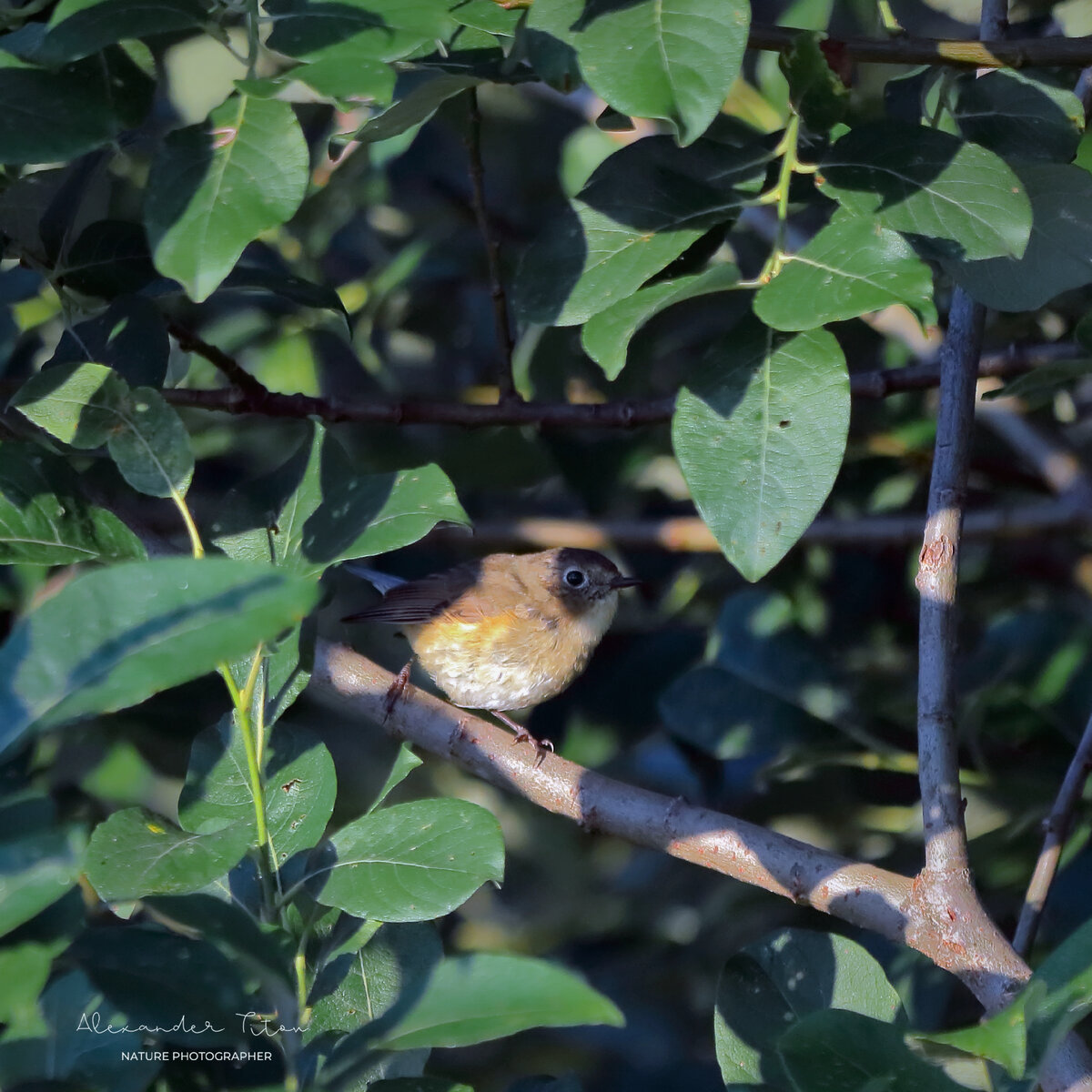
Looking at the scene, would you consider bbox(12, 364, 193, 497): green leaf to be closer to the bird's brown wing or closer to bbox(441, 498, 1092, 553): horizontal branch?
bbox(441, 498, 1092, 553): horizontal branch

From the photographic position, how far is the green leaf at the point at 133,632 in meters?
0.97

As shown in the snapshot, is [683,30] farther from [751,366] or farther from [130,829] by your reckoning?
[130,829]

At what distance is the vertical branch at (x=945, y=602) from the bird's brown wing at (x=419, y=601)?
2327 millimetres

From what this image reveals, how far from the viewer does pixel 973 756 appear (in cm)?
257

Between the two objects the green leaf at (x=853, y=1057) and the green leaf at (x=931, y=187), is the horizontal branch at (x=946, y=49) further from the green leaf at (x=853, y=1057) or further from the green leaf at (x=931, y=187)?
the green leaf at (x=853, y=1057)

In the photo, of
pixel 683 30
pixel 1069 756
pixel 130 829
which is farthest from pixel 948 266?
pixel 1069 756

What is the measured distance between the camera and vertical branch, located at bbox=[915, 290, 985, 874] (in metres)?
1.82

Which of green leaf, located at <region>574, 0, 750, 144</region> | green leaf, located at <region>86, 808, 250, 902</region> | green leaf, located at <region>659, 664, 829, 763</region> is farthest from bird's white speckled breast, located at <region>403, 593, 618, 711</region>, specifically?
green leaf, located at <region>574, 0, 750, 144</region>

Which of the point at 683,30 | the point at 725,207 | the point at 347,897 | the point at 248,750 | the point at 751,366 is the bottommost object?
the point at 347,897

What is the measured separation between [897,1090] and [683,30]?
1.15 metres

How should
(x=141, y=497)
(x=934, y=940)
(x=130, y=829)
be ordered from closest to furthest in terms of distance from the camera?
(x=130, y=829) < (x=934, y=940) < (x=141, y=497)

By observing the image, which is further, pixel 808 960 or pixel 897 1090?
pixel 808 960

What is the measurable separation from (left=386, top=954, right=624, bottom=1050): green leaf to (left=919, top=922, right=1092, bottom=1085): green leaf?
0.32 m

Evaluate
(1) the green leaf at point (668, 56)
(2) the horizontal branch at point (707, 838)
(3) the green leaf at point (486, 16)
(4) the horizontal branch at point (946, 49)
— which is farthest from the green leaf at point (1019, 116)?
(2) the horizontal branch at point (707, 838)
